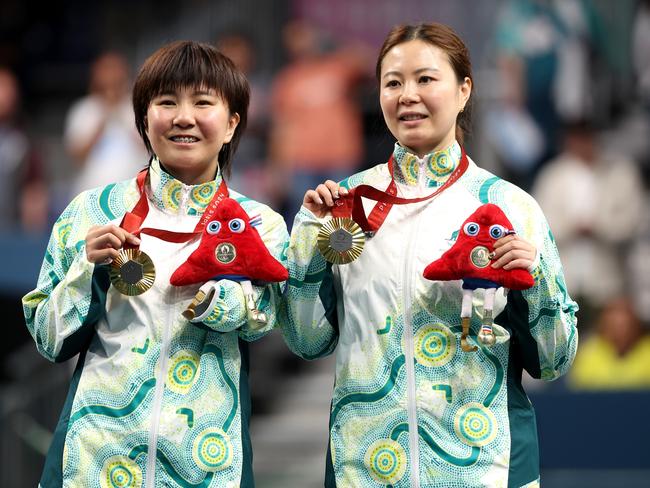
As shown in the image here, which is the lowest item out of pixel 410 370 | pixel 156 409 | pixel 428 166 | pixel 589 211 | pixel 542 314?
pixel 156 409

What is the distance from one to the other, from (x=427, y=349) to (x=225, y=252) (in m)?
0.54

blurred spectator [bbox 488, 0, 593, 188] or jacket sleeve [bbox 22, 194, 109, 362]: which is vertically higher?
blurred spectator [bbox 488, 0, 593, 188]

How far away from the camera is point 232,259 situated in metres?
3.48

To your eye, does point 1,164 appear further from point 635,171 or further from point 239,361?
point 239,361

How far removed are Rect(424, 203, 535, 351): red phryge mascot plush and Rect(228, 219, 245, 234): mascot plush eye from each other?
45cm

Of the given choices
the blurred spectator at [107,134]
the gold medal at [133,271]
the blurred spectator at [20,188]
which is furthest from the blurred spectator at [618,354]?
the gold medal at [133,271]

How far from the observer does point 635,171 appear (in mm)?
8172

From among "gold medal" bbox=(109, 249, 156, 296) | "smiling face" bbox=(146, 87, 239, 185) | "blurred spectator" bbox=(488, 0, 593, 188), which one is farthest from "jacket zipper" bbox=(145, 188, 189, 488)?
"blurred spectator" bbox=(488, 0, 593, 188)

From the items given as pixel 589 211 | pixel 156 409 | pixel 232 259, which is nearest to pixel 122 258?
pixel 232 259

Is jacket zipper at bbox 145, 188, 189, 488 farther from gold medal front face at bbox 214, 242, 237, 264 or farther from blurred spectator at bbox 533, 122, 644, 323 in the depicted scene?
blurred spectator at bbox 533, 122, 644, 323

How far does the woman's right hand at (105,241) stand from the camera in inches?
134

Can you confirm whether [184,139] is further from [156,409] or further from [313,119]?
[313,119]

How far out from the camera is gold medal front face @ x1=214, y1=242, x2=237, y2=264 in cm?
347

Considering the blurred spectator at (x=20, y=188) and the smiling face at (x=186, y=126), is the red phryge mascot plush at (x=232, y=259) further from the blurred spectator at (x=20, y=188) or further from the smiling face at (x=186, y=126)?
the blurred spectator at (x=20, y=188)
